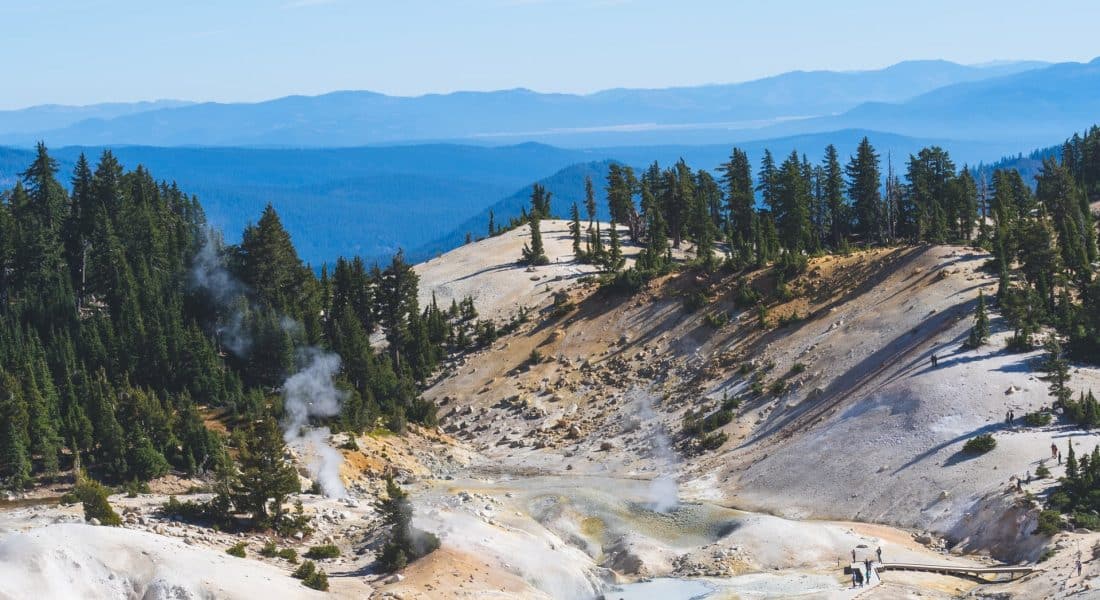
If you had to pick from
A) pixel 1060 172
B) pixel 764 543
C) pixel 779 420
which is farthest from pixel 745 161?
pixel 764 543

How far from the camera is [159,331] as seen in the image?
3002 inches

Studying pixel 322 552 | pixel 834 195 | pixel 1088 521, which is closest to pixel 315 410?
pixel 322 552

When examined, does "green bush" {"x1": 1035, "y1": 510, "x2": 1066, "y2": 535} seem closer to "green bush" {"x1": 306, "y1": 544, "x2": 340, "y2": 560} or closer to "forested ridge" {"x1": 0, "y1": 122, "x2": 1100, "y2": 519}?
"forested ridge" {"x1": 0, "y1": 122, "x2": 1100, "y2": 519}

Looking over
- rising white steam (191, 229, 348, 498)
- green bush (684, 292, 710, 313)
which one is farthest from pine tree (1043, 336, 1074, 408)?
rising white steam (191, 229, 348, 498)

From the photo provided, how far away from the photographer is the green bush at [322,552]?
4816 centimetres

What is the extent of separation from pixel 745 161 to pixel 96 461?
7141 centimetres

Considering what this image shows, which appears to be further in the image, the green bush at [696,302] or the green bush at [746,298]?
the green bush at [696,302]

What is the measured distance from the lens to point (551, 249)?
111m

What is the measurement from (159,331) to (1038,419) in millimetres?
50595

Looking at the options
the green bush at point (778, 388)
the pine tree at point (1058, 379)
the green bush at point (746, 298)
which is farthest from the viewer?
the green bush at point (746, 298)

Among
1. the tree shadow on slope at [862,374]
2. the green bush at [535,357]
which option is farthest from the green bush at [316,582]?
the green bush at [535,357]

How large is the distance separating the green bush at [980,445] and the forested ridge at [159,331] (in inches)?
1295

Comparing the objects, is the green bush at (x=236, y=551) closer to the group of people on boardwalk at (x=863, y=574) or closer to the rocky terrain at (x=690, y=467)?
the rocky terrain at (x=690, y=467)

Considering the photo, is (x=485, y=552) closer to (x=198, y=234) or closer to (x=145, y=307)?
→ (x=145, y=307)
